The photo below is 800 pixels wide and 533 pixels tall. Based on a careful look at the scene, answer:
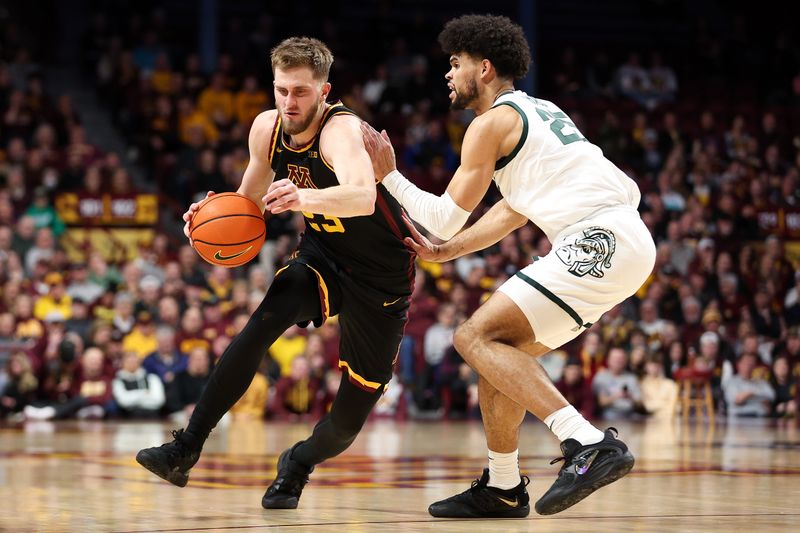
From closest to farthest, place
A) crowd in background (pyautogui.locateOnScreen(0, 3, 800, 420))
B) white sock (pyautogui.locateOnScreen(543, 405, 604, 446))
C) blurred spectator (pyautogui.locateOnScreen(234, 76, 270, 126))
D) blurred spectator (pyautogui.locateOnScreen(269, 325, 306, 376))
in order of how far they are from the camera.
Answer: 1. white sock (pyautogui.locateOnScreen(543, 405, 604, 446))
2. crowd in background (pyautogui.locateOnScreen(0, 3, 800, 420))
3. blurred spectator (pyautogui.locateOnScreen(269, 325, 306, 376))
4. blurred spectator (pyautogui.locateOnScreen(234, 76, 270, 126))

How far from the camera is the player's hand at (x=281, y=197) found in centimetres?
454

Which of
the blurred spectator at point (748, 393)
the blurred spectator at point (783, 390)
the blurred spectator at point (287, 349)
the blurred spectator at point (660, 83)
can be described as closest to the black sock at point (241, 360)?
the blurred spectator at point (287, 349)

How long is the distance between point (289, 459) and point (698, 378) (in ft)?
30.1

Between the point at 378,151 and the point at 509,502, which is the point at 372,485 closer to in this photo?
the point at 509,502

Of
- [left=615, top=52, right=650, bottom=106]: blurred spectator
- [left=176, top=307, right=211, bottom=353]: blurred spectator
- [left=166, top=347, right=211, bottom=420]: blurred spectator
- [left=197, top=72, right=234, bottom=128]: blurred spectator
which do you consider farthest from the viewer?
[left=615, top=52, right=650, bottom=106]: blurred spectator

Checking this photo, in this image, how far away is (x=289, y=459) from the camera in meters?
5.46

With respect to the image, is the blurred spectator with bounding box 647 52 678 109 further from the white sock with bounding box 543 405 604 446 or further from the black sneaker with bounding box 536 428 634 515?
the black sneaker with bounding box 536 428 634 515

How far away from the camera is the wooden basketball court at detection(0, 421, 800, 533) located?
460cm

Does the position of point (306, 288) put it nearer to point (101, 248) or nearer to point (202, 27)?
point (101, 248)

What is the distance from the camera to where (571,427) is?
179 inches

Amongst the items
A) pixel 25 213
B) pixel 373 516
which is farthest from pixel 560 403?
pixel 25 213

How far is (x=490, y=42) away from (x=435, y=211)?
725mm

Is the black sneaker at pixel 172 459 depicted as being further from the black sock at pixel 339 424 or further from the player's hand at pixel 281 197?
the player's hand at pixel 281 197

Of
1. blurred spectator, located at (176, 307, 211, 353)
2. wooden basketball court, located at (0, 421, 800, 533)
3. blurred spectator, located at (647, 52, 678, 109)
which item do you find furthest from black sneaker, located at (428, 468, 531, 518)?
blurred spectator, located at (647, 52, 678, 109)
